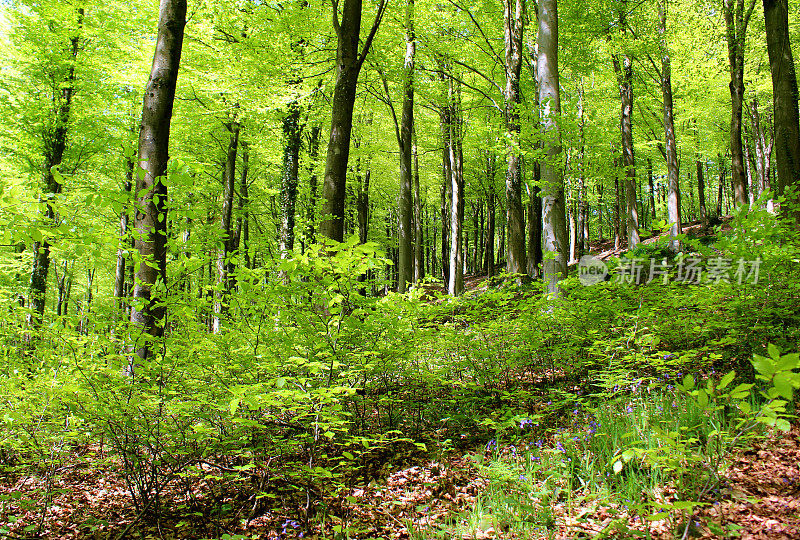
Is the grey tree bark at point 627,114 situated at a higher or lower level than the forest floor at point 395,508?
higher

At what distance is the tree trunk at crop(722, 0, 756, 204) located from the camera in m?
10.7

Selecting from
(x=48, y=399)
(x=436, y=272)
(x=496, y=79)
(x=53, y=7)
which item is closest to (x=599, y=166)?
(x=496, y=79)

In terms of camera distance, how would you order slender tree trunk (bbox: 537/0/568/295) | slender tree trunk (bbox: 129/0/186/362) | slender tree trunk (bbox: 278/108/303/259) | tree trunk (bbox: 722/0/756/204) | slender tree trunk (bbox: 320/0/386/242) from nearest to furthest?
slender tree trunk (bbox: 129/0/186/362)
slender tree trunk (bbox: 320/0/386/242)
slender tree trunk (bbox: 537/0/568/295)
tree trunk (bbox: 722/0/756/204)
slender tree trunk (bbox: 278/108/303/259)

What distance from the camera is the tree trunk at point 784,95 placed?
628 centimetres

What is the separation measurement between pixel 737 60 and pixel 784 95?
6502 mm

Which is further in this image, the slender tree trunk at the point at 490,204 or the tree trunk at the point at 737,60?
the slender tree trunk at the point at 490,204

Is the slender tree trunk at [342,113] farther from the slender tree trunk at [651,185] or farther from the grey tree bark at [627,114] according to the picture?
the slender tree trunk at [651,185]

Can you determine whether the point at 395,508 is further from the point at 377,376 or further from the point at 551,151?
the point at 551,151

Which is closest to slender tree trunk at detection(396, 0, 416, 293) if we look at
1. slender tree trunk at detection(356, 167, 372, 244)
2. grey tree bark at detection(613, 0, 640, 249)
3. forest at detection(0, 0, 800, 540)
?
forest at detection(0, 0, 800, 540)

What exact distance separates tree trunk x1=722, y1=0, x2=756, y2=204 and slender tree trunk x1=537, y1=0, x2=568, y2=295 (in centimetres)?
792

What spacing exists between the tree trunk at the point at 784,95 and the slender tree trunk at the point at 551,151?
11.3 feet

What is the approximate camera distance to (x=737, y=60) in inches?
439
